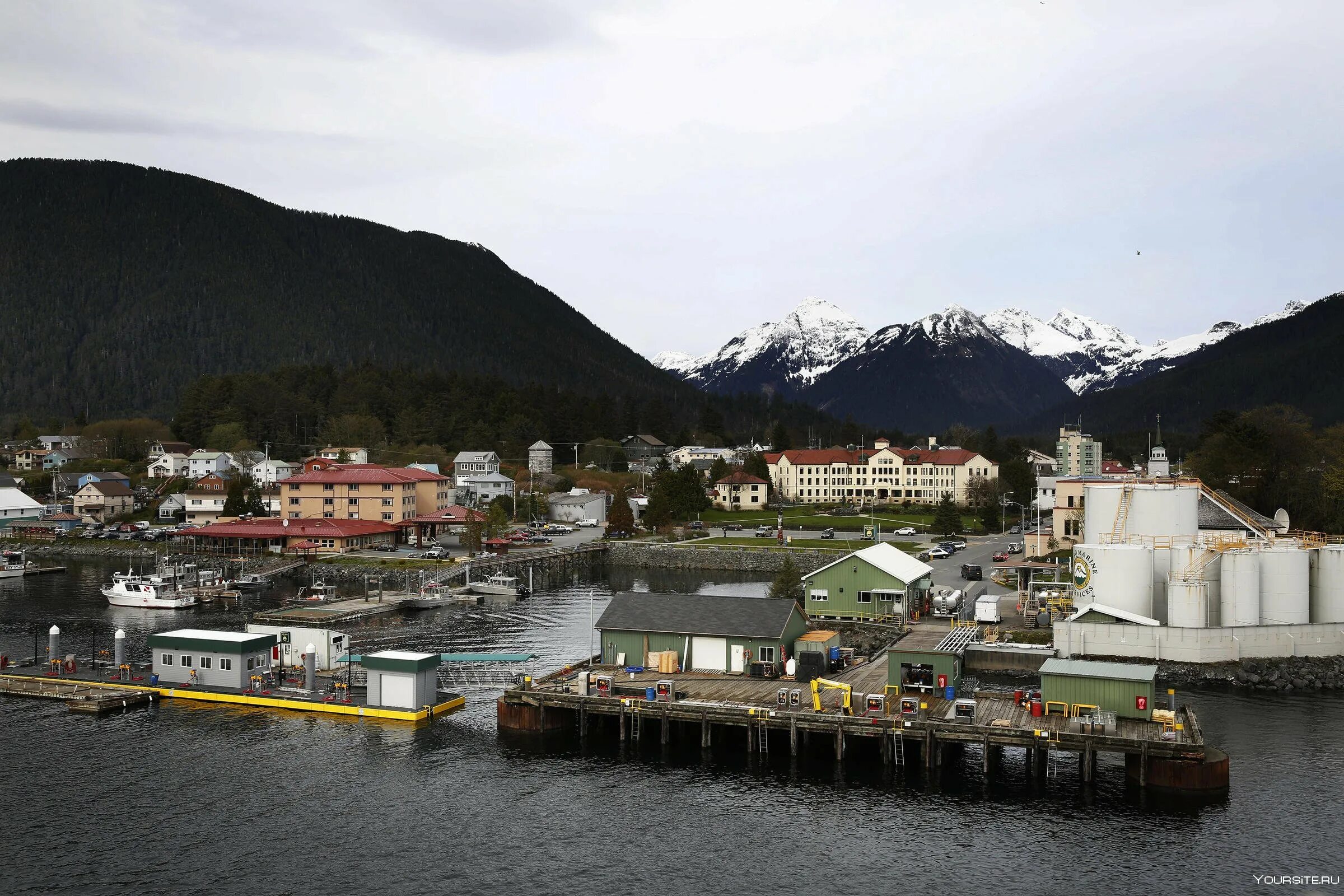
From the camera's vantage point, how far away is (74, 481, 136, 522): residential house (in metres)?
114

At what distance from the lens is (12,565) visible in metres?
83.2

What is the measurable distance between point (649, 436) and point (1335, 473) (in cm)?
11530

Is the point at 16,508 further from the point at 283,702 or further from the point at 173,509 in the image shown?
the point at 283,702

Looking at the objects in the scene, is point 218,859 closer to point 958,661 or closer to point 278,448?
point 958,661

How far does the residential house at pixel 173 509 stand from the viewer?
367 ft

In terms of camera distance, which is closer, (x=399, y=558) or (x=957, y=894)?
(x=957, y=894)

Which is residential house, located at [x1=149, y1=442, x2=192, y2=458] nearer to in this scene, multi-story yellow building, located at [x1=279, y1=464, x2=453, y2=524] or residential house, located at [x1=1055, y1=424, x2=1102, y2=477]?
multi-story yellow building, located at [x1=279, y1=464, x2=453, y2=524]

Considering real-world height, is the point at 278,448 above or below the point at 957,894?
above

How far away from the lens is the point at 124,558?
92.1 metres

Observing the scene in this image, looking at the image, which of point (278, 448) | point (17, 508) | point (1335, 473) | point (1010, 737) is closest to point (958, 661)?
point (1010, 737)

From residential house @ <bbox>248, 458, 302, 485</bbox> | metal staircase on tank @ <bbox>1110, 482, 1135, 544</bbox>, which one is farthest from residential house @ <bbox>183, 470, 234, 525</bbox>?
metal staircase on tank @ <bbox>1110, 482, 1135, 544</bbox>

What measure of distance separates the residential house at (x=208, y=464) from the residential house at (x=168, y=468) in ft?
4.76

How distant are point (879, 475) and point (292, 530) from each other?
2734 inches

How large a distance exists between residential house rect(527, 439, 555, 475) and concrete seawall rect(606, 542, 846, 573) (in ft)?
172
